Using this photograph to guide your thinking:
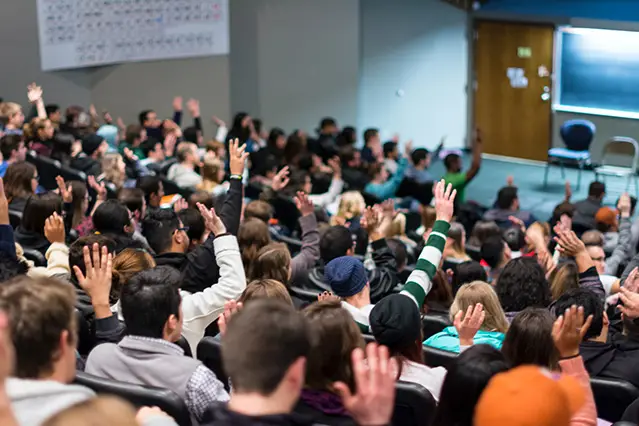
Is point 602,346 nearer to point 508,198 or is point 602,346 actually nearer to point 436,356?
point 436,356

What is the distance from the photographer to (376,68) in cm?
1355

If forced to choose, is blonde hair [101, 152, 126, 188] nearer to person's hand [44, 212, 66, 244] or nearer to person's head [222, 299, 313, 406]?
person's hand [44, 212, 66, 244]

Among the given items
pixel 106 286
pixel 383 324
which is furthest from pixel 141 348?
pixel 383 324

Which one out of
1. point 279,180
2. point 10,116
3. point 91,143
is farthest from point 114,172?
point 10,116

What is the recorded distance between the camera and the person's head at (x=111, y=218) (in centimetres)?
511

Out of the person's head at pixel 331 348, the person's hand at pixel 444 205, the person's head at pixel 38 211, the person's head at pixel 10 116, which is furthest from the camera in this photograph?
the person's head at pixel 10 116

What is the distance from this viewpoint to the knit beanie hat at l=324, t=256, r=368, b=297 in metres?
3.99

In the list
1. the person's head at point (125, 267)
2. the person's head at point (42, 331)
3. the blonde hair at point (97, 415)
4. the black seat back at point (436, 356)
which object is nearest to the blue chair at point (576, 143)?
the black seat back at point (436, 356)

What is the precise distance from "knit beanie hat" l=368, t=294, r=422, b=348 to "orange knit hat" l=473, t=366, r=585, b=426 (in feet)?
3.78

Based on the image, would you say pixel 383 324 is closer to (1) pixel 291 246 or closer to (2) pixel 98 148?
(1) pixel 291 246

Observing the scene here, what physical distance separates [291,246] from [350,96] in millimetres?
7166

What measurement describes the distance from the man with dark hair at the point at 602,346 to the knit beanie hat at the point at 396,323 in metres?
1.00

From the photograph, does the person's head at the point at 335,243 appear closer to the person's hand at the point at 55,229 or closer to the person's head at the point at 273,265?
the person's head at the point at 273,265

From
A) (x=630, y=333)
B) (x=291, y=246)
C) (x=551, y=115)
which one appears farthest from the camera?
(x=551, y=115)
